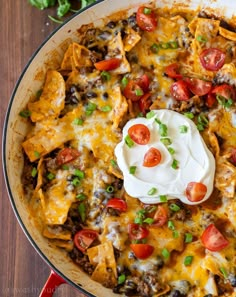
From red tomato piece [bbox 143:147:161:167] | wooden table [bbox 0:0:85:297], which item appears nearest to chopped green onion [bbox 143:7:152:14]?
wooden table [bbox 0:0:85:297]

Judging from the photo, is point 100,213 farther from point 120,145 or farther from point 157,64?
point 157,64

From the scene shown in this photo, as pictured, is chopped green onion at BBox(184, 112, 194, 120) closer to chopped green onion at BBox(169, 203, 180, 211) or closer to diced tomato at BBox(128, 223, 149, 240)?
chopped green onion at BBox(169, 203, 180, 211)

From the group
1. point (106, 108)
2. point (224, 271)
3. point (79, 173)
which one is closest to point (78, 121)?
point (106, 108)

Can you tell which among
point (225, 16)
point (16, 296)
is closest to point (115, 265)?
point (16, 296)

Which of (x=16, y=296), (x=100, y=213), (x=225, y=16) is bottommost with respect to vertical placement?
(x=16, y=296)

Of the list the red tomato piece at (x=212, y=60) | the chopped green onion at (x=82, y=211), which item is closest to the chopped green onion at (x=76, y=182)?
the chopped green onion at (x=82, y=211)

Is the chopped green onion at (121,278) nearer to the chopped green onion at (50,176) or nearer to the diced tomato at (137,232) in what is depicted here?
the diced tomato at (137,232)

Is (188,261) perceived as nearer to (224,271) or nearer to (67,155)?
(224,271)
